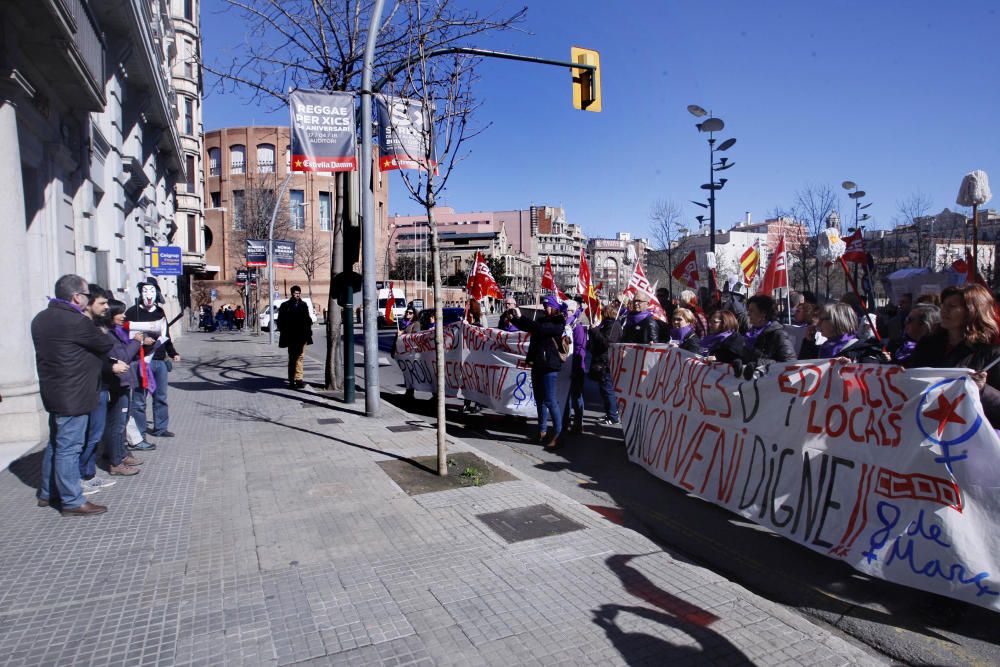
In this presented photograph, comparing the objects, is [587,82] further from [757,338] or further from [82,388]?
[82,388]

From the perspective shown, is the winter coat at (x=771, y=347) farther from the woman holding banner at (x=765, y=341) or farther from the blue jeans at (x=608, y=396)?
the blue jeans at (x=608, y=396)

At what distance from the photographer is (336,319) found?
1255 cm

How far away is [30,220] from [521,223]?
463 feet

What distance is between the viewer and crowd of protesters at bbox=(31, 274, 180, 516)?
5.23m

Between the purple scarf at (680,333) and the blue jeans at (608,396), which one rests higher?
the purple scarf at (680,333)

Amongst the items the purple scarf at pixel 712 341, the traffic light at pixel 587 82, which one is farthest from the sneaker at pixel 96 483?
the traffic light at pixel 587 82

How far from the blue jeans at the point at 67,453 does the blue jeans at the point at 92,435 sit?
229 millimetres

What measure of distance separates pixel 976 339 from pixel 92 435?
22.7 feet

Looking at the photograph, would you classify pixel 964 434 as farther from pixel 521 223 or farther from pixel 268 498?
pixel 521 223

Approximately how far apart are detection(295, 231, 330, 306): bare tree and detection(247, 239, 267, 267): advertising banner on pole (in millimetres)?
25523

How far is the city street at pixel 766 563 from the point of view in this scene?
3.69m

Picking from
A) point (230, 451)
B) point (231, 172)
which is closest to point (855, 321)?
point (230, 451)

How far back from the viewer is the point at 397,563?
14.7 ft

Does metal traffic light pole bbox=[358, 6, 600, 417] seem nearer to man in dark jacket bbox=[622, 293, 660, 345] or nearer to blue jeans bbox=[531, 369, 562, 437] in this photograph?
blue jeans bbox=[531, 369, 562, 437]
